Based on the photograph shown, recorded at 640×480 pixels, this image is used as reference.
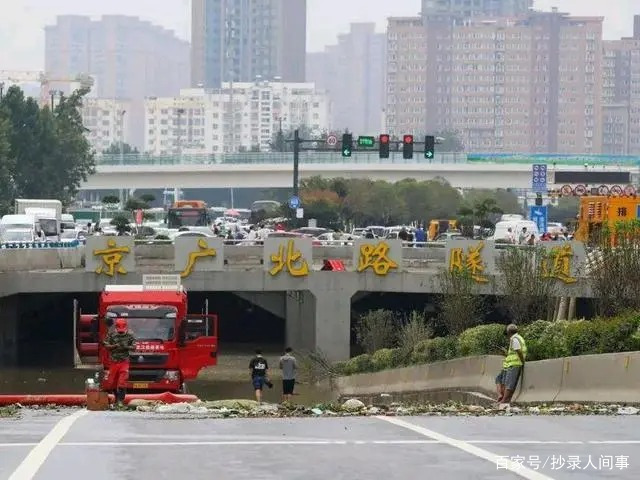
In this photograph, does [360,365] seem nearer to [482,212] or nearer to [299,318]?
[299,318]

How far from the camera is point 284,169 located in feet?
384

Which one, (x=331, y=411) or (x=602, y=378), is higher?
(x=331, y=411)

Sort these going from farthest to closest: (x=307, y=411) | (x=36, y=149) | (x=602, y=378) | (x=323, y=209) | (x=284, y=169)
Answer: (x=284, y=169), (x=323, y=209), (x=36, y=149), (x=602, y=378), (x=307, y=411)

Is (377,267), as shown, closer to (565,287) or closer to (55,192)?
(565,287)

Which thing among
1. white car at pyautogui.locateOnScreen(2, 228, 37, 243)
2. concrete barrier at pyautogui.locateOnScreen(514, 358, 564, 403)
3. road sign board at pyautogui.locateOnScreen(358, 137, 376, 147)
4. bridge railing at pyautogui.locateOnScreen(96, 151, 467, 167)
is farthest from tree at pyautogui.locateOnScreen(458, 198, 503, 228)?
concrete barrier at pyautogui.locateOnScreen(514, 358, 564, 403)

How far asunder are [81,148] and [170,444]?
9578 cm

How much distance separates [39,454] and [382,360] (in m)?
29.2

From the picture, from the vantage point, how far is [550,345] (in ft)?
87.3

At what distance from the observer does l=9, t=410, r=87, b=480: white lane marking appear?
10.6m

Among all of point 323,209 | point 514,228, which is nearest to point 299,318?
point 514,228

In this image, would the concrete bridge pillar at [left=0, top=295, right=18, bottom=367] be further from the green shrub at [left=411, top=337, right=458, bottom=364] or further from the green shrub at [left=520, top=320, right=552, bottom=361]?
the green shrub at [left=520, top=320, right=552, bottom=361]

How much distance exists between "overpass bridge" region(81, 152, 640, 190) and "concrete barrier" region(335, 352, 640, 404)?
275 feet

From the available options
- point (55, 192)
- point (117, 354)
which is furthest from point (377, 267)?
point (55, 192)

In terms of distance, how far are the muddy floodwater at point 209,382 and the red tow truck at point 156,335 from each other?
6.10 metres
